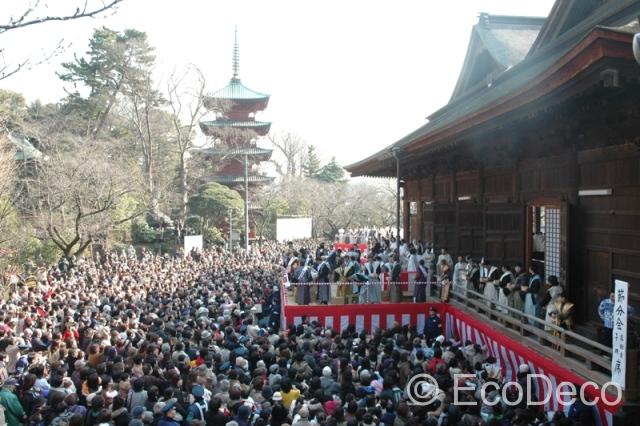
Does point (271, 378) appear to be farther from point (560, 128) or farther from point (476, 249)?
point (476, 249)

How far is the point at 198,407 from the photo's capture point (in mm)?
6398

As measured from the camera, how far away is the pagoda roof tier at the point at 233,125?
141ft

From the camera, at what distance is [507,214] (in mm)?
12578

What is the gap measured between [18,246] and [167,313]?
1497 cm

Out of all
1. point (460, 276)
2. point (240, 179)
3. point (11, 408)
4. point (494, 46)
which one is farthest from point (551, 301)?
point (240, 179)

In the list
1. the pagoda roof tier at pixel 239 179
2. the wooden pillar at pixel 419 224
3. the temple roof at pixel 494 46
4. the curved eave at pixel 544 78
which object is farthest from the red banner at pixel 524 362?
the pagoda roof tier at pixel 239 179

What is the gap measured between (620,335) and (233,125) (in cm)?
4016

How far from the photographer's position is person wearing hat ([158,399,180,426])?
5.89 meters

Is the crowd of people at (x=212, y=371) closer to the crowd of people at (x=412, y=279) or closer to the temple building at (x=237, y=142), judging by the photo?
the crowd of people at (x=412, y=279)

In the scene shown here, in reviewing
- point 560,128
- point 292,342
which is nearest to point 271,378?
point 292,342

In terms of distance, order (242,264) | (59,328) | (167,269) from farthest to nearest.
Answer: (242,264)
(167,269)
(59,328)

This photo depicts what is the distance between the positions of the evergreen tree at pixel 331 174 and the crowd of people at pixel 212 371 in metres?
42.2

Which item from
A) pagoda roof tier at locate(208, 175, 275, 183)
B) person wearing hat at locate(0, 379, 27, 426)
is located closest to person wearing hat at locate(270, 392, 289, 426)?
person wearing hat at locate(0, 379, 27, 426)

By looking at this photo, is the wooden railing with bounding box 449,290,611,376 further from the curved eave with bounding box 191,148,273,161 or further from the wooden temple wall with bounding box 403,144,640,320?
the curved eave with bounding box 191,148,273,161
